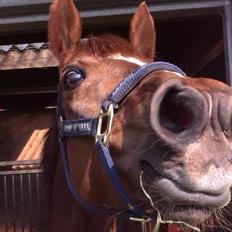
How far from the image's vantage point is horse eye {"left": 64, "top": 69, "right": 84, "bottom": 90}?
1.94m

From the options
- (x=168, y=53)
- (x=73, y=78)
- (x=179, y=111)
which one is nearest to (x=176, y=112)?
(x=179, y=111)

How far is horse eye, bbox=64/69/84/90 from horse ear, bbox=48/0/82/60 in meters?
0.22

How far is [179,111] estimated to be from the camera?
1515 mm

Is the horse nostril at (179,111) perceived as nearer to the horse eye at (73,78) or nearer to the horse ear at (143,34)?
the horse eye at (73,78)

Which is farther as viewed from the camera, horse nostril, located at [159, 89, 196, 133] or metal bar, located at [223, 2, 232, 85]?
metal bar, located at [223, 2, 232, 85]

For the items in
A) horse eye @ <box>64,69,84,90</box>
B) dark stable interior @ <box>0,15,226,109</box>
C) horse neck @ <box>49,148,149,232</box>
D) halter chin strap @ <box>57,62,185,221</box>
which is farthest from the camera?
dark stable interior @ <box>0,15,226,109</box>

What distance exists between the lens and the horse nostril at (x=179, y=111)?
4.81 ft

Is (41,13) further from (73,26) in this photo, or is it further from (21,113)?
(21,113)

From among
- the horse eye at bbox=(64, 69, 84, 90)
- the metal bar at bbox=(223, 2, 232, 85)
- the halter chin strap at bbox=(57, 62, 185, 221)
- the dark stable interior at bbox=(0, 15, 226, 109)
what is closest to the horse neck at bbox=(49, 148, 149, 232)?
the halter chin strap at bbox=(57, 62, 185, 221)

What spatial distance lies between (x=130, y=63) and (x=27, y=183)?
3.00m

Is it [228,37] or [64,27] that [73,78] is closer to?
[64,27]

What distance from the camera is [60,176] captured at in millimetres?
2211

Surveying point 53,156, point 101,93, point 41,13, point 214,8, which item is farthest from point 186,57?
point 101,93

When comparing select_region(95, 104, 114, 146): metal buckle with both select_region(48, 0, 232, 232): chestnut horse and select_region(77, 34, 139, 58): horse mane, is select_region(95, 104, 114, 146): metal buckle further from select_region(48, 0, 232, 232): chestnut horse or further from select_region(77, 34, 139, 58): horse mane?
select_region(77, 34, 139, 58): horse mane
